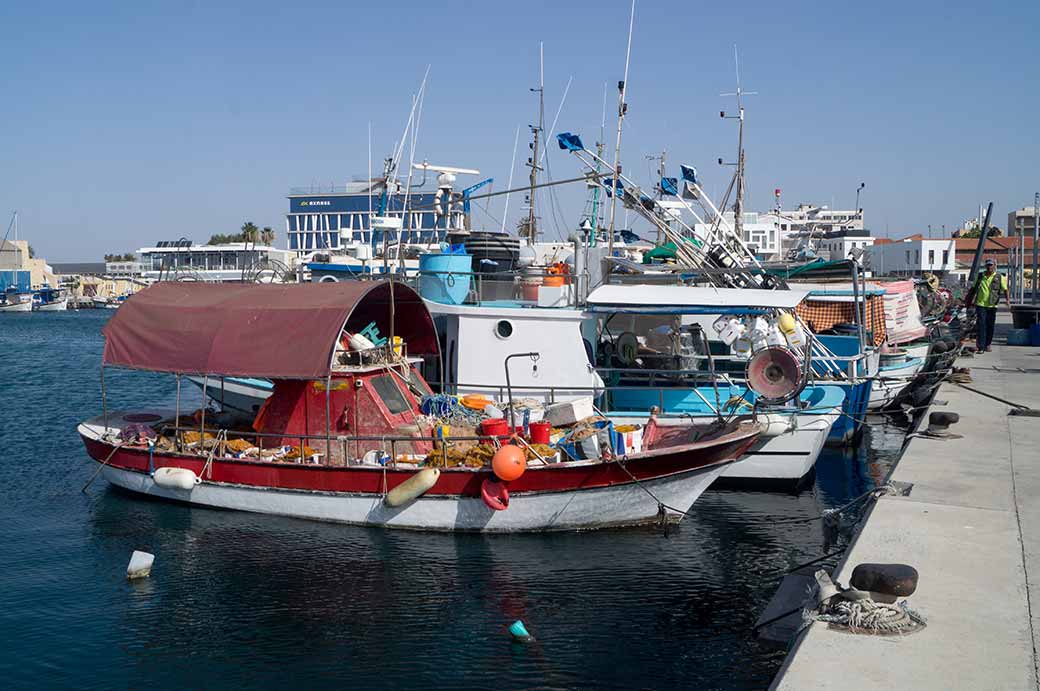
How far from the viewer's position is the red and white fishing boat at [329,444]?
13625 millimetres

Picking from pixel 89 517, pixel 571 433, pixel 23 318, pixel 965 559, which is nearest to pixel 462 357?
pixel 571 433

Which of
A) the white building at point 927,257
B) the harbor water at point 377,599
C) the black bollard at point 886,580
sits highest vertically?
the white building at point 927,257

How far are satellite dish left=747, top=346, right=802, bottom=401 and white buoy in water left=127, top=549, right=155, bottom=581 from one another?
9.31 m

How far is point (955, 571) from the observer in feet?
26.8

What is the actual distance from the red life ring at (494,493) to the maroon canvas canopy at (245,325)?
2862 millimetres

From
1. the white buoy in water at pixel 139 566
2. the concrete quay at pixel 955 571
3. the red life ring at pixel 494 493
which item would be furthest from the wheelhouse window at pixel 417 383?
the concrete quay at pixel 955 571

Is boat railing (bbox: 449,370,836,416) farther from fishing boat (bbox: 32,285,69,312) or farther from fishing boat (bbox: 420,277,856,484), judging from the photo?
fishing boat (bbox: 32,285,69,312)

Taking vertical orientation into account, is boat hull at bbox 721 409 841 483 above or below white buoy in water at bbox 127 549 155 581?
above

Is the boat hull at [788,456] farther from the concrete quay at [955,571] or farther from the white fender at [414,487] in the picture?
the white fender at [414,487]

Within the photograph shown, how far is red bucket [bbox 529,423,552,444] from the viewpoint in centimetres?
1408

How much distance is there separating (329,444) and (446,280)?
5388mm

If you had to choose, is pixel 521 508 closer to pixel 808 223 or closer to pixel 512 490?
pixel 512 490

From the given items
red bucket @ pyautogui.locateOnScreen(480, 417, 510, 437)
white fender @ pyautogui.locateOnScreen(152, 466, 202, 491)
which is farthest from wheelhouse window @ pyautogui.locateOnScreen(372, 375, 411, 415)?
white fender @ pyautogui.locateOnScreen(152, 466, 202, 491)

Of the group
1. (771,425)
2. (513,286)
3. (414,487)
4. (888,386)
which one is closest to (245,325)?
(414,487)
